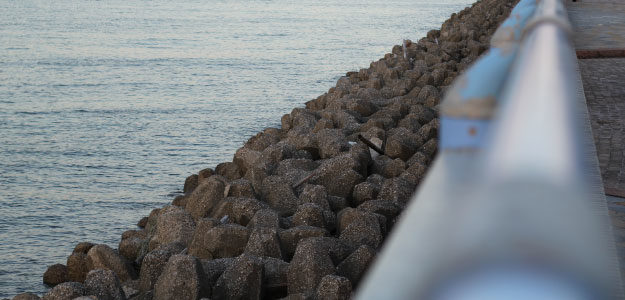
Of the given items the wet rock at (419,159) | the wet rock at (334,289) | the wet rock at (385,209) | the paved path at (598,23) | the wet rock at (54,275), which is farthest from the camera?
the paved path at (598,23)

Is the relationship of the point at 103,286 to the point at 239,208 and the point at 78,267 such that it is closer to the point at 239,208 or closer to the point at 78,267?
the point at 239,208

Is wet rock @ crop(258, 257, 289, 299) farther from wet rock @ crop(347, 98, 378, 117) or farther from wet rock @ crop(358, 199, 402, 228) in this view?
wet rock @ crop(347, 98, 378, 117)

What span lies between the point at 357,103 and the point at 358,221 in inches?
137

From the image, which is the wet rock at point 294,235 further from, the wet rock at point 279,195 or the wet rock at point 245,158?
the wet rock at point 245,158

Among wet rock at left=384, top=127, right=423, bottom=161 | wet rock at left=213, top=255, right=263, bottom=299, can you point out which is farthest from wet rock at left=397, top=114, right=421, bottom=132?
wet rock at left=213, top=255, right=263, bottom=299

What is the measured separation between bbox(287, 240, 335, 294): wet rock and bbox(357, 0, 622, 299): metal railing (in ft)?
8.10

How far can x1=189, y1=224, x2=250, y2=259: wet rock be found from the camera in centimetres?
361

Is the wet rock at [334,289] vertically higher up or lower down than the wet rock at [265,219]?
higher up

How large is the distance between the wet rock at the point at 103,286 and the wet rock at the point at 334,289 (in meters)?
0.88

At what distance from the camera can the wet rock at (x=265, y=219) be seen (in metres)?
3.75

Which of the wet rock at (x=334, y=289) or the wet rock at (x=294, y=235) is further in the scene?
the wet rock at (x=294, y=235)

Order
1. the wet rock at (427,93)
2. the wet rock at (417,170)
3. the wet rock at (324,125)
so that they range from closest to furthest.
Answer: the wet rock at (417,170) < the wet rock at (324,125) < the wet rock at (427,93)

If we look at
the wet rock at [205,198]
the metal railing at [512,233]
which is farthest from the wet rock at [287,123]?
the metal railing at [512,233]

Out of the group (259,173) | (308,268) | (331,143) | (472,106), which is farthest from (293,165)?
(472,106)
